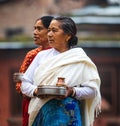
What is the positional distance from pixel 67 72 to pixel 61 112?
243 mm

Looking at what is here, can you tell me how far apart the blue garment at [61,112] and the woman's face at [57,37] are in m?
0.35

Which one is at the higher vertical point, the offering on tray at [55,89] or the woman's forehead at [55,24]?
the woman's forehead at [55,24]

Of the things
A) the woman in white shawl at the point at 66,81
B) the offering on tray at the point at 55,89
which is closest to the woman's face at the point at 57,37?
the woman in white shawl at the point at 66,81

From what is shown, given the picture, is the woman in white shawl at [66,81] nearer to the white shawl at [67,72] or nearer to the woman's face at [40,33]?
the white shawl at [67,72]

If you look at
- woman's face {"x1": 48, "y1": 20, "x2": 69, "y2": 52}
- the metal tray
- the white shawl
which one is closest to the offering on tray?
the metal tray

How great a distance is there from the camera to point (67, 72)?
4516 mm

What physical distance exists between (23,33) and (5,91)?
112 cm

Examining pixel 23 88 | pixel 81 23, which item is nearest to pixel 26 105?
pixel 23 88

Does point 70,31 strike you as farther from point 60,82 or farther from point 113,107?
point 113,107

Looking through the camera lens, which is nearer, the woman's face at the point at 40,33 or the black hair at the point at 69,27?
the black hair at the point at 69,27

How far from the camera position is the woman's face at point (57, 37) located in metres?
4.61

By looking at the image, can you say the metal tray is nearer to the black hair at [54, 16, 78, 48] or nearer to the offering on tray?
the offering on tray

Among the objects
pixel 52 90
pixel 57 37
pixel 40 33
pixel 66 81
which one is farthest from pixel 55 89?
pixel 40 33

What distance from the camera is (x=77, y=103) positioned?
454 cm
